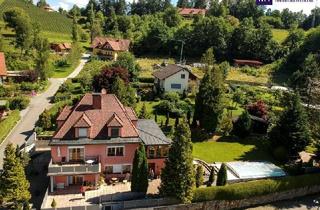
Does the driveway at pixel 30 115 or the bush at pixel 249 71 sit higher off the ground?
the bush at pixel 249 71

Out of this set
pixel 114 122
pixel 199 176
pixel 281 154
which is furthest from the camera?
pixel 281 154

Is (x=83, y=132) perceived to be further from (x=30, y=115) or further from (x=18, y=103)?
(x=18, y=103)

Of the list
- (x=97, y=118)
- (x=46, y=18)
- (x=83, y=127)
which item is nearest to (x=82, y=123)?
(x=83, y=127)

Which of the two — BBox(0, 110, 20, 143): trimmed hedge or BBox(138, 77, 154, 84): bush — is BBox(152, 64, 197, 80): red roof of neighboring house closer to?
BBox(138, 77, 154, 84): bush

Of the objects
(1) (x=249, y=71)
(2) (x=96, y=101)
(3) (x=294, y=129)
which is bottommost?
(3) (x=294, y=129)

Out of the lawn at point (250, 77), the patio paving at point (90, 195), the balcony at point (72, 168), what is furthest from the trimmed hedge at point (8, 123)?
the lawn at point (250, 77)

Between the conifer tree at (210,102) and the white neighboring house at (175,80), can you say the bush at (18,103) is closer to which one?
the white neighboring house at (175,80)
